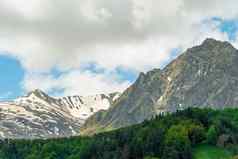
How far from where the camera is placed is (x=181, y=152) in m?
194

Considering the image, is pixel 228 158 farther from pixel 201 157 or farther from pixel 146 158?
pixel 146 158

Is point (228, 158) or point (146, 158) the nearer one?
point (228, 158)

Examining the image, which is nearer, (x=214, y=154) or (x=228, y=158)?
(x=228, y=158)

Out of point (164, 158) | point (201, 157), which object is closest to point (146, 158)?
point (164, 158)

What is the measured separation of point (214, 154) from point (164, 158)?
19017 millimetres

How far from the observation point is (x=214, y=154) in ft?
650

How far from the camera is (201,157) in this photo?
19250 centimetres

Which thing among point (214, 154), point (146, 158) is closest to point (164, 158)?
point (146, 158)

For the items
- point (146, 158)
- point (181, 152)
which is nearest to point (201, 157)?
point (181, 152)

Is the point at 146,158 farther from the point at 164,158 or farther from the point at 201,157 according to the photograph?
the point at 201,157

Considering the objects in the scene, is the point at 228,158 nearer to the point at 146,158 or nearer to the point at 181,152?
the point at 181,152

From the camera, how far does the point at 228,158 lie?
185 meters

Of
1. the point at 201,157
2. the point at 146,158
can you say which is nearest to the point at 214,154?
the point at 201,157

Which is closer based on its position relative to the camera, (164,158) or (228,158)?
(228,158)
